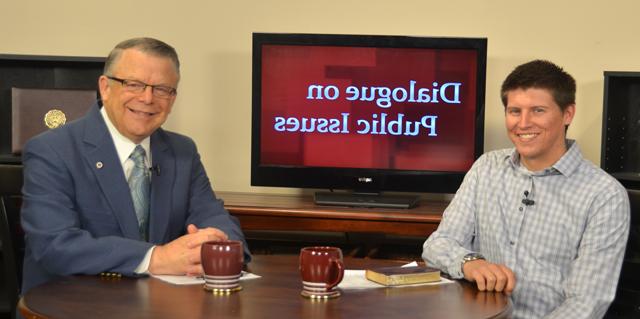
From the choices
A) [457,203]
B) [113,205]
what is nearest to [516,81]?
[457,203]

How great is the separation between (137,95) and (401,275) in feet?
3.03

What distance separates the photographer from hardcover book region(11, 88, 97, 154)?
4301mm

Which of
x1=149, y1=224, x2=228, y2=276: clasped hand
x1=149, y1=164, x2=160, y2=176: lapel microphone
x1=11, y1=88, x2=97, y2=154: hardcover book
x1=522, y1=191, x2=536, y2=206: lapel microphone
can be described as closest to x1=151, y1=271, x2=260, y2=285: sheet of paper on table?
x1=149, y1=224, x2=228, y2=276: clasped hand

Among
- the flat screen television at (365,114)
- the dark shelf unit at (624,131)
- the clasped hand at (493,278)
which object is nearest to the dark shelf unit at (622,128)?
the dark shelf unit at (624,131)

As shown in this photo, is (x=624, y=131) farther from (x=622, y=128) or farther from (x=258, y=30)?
(x=258, y=30)

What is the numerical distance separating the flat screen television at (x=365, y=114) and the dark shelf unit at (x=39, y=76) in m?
0.85

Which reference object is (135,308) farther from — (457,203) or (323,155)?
(323,155)

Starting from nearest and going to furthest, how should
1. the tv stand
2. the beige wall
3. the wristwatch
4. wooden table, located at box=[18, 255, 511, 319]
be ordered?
wooden table, located at box=[18, 255, 511, 319]
the wristwatch
the tv stand
the beige wall

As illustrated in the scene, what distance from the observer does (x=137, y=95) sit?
2.72m

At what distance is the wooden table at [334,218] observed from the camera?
3852 mm

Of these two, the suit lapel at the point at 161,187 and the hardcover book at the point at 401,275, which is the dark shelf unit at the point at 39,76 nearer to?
the suit lapel at the point at 161,187

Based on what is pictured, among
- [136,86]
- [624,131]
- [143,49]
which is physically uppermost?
[143,49]

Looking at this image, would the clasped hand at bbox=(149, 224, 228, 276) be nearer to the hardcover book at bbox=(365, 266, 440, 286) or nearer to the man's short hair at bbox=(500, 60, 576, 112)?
the hardcover book at bbox=(365, 266, 440, 286)

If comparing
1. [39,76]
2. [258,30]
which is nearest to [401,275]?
[258,30]
